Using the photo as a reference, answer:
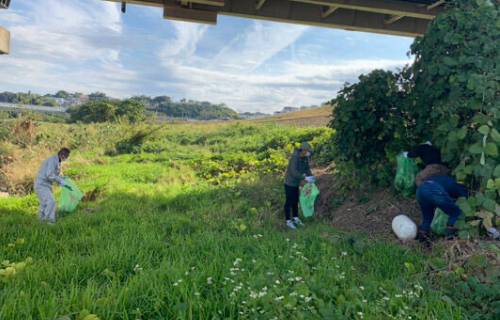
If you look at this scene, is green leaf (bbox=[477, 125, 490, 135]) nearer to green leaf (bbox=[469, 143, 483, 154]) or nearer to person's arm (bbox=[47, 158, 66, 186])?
green leaf (bbox=[469, 143, 483, 154])

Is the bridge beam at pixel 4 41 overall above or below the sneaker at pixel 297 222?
above

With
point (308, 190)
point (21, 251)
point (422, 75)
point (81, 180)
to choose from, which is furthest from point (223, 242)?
point (81, 180)

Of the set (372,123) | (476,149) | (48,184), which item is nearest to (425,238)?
(476,149)

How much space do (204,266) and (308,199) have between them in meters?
2.79

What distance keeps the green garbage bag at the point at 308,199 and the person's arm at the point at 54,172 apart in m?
3.95

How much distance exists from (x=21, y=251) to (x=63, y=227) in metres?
0.96

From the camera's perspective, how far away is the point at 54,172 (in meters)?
6.29

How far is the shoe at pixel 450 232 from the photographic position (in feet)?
14.8

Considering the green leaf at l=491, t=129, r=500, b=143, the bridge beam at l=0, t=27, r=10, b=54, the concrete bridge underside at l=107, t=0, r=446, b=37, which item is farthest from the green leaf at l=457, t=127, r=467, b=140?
the bridge beam at l=0, t=27, r=10, b=54

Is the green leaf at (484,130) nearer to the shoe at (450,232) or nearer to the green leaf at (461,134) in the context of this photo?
the green leaf at (461,134)

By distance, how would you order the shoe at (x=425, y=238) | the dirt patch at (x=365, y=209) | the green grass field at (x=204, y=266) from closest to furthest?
the green grass field at (x=204, y=266), the shoe at (x=425, y=238), the dirt patch at (x=365, y=209)

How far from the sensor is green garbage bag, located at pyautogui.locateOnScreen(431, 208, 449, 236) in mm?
4668

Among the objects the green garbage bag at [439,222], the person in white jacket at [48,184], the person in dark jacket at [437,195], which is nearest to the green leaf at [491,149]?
the person in dark jacket at [437,195]

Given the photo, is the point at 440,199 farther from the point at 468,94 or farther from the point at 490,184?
the point at 468,94
